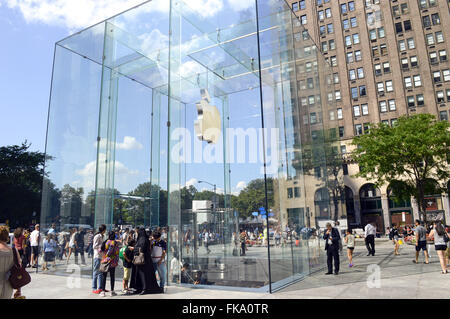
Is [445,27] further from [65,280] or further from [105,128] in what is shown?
[65,280]

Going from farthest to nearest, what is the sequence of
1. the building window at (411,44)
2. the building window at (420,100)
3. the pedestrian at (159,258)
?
the building window at (411,44) < the building window at (420,100) < the pedestrian at (159,258)

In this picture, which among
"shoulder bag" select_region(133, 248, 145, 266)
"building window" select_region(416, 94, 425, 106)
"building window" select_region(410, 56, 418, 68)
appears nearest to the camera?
"shoulder bag" select_region(133, 248, 145, 266)

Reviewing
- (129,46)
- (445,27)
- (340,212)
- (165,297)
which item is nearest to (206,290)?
(165,297)

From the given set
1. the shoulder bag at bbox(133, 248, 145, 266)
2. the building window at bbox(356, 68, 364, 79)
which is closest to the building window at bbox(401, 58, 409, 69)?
the building window at bbox(356, 68, 364, 79)

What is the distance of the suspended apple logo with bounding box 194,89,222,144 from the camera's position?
11.1 meters

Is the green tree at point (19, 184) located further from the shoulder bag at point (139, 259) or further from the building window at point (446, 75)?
the building window at point (446, 75)

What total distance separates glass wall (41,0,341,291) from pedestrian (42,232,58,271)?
1.55 ft

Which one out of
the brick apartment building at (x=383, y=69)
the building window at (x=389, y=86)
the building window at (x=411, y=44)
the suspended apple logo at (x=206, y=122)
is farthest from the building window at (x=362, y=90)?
the suspended apple logo at (x=206, y=122)

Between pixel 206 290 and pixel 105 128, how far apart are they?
7325 mm

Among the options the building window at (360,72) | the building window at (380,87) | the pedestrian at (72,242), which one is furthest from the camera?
the building window at (360,72)

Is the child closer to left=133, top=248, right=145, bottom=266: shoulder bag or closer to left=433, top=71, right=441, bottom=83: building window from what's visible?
left=133, top=248, right=145, bottom=266: shoulder bag

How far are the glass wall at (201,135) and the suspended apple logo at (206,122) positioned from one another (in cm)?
6

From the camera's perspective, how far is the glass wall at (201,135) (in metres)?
9.78

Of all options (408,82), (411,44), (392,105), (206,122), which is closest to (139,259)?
(206,122)
